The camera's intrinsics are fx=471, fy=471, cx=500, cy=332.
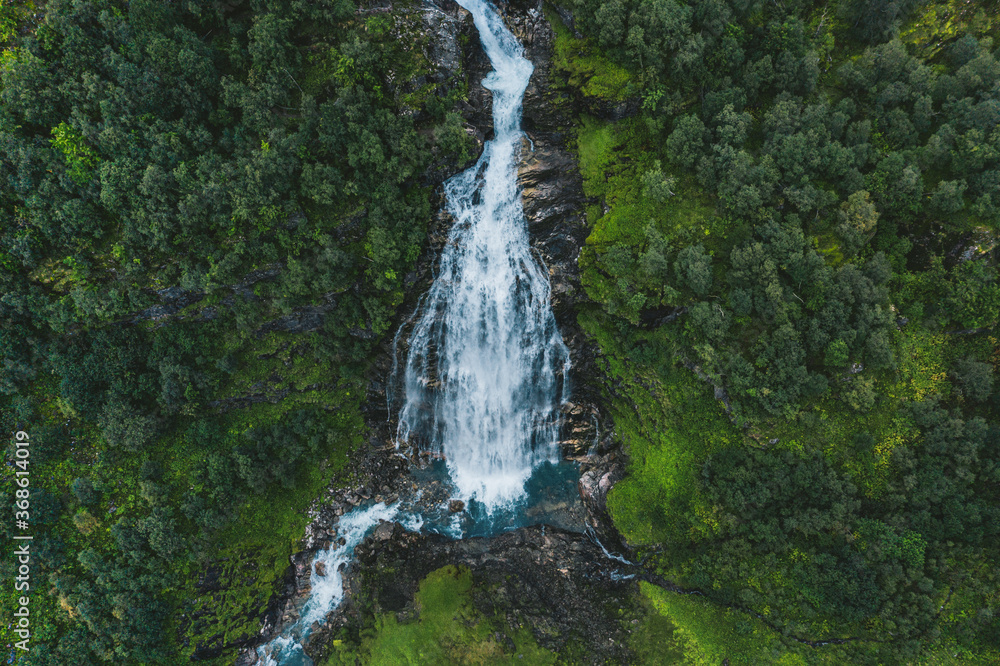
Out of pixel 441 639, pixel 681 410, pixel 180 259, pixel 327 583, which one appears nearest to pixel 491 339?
pixel 681 410

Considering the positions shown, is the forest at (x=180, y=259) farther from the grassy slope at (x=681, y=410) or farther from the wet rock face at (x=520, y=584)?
the grassy slope at (x=681, y=410)

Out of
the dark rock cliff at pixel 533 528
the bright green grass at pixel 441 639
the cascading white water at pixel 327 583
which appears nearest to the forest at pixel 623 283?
the bright green grass at pixel 441 639

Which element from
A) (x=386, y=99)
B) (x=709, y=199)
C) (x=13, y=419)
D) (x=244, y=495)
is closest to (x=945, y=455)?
(x=709, y=199)

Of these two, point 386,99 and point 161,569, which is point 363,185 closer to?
point 386,99

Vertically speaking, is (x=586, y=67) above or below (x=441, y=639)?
above

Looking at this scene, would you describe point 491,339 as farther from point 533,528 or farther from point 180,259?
point 180,259

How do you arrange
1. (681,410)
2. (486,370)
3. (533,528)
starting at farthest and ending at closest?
(486,370) → (533,528) → (681,410)

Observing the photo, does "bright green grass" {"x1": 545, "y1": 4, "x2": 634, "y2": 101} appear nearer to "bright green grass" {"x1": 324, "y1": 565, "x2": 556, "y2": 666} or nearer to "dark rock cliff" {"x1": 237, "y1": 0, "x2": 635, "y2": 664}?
"dark rock cliff" {"x1": 237, "y1": 0, "x2": 635, "y2": 664}

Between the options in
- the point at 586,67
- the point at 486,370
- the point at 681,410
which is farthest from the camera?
the point at 486,370
